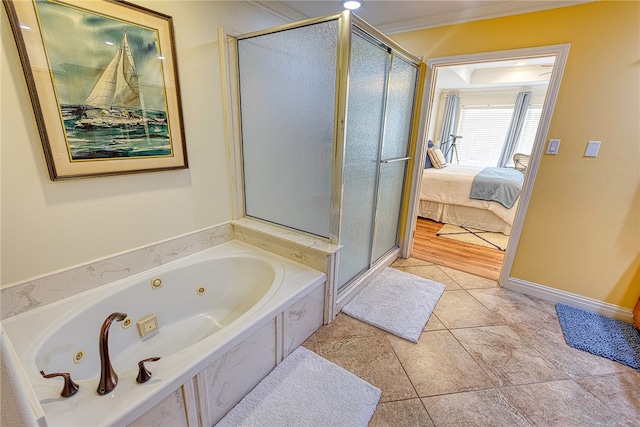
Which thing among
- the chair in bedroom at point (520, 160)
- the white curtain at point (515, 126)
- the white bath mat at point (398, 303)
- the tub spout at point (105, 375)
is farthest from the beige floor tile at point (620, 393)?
the white curtain at point (515, 126)

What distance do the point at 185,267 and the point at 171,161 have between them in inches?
27.2

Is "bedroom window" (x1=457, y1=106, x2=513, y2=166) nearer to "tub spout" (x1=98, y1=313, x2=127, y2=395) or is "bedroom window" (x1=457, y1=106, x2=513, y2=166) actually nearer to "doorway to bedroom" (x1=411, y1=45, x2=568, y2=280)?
"doorway to bedroom" (x1=411, y1=45, x2=568, y2=280)

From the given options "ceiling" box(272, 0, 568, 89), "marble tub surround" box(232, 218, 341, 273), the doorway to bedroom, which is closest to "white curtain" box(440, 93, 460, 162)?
the doorway to bedroom

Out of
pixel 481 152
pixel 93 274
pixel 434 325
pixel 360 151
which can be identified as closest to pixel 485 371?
pixel 434 325

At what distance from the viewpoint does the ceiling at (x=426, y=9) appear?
1.93 m

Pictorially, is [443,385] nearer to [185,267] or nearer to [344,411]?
[344,411]

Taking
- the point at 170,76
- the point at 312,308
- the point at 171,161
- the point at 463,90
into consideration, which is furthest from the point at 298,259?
the point at 463,90

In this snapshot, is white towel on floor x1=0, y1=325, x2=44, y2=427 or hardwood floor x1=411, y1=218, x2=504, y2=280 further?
hardwood floor x1=411, y1=218, x2=504, y2=280

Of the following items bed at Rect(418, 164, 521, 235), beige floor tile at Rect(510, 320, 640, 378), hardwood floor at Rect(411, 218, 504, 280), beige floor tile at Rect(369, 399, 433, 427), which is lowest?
beige floor tile at Rect(369, 399, 433, 427)

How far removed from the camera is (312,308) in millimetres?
1766

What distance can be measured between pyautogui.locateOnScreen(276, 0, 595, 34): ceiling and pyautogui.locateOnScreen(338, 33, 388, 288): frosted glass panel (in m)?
0.54

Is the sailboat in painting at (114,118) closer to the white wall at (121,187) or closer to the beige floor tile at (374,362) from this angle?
the white wall at (121,187)

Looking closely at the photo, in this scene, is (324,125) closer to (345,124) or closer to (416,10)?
A: (345,124)

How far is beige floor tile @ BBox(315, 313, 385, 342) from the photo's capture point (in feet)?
5.95
